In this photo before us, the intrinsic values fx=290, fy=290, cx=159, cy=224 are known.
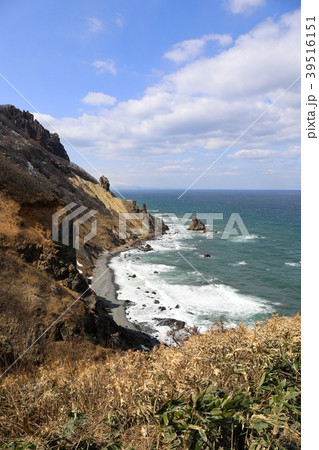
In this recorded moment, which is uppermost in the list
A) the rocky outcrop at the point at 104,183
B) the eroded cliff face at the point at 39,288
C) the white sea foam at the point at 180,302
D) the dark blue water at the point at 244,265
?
the rocky outcrop at the point at 104,183

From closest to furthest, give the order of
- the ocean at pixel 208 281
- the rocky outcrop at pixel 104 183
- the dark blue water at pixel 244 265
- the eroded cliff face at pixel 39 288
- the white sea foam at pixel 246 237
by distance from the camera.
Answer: the eroded cliff face at pixel 39 288 < the ocean at pixel 208 281 < the dark blue water at pixel 244 265 < the white sea foam at pixel 246 237 < the rocky outcrop at pixel 104 183

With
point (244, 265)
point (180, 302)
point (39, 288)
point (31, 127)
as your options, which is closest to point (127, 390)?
point (39, 288)

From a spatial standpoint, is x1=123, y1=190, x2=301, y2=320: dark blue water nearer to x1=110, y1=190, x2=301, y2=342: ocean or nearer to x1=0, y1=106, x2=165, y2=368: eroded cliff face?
x1=110, y1=190, x2=301, y2=342: ocean

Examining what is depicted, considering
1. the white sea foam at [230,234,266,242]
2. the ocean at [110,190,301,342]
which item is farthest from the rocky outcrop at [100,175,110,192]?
the white sea foam at [230,234,266,242]

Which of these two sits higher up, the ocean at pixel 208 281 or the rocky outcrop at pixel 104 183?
the rocky outcrop at pixel 104 183

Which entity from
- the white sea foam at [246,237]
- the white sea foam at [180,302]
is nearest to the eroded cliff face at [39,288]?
the white sea foam at [180,302]

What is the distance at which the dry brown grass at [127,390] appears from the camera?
3.86 meters

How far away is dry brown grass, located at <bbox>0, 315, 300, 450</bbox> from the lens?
12.7 ft

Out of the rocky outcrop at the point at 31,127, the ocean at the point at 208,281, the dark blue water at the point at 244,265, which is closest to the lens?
the ocean at the point at 208,281

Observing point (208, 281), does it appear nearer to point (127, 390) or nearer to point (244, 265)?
point (244, 265)

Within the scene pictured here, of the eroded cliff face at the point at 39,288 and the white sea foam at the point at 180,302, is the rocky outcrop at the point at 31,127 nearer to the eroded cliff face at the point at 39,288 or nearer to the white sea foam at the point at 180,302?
the white sea foam at the point at 180,302

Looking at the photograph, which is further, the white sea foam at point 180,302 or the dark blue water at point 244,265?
the dark blue water at point 244,265

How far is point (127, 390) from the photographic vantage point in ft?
14.4

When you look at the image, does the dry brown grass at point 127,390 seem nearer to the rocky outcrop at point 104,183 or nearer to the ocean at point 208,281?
the ocean at point 208,281
